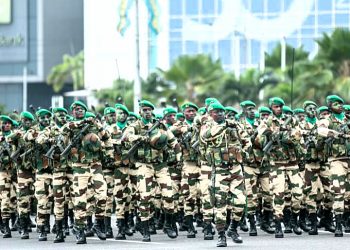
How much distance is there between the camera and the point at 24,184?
20312mm

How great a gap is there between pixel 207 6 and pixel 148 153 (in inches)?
2656

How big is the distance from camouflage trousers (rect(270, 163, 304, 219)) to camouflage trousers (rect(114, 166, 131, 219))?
2.17m

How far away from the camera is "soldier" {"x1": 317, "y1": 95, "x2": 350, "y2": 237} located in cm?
1891

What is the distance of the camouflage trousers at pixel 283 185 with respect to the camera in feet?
62.7

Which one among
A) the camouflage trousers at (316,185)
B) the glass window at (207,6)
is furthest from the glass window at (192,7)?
the camouflage trousers at (316,185)

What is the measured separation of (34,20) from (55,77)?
1931 centimetres

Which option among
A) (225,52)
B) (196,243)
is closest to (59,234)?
(196,243)

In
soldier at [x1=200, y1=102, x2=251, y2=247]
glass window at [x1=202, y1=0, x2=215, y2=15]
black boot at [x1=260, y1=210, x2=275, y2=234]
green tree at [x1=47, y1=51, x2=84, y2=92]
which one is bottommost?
black boot at [x1=260, y1=210, x2=275, y2=234]

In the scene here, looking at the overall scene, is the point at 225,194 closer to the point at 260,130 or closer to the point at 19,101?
the point at 260,130

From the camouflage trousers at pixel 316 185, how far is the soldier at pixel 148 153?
7.25ft

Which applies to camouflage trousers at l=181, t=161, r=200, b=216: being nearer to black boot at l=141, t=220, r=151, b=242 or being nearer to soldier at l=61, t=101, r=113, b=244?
black boot at l=141, t=220, r=151, b=242

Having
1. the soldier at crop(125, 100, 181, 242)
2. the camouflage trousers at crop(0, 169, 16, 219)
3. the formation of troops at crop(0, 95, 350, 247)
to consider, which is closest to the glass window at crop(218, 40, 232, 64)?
the formation of troops at crop(0, 95, 350, 247)

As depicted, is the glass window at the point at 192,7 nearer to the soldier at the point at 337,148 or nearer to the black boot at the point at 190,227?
the black boot at the point at 190,227

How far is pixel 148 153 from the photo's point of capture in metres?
19.0
